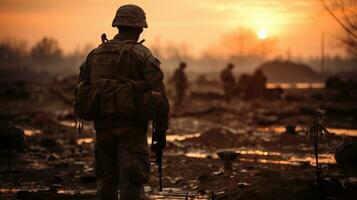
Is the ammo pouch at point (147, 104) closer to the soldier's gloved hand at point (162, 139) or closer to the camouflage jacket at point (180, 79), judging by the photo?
the soldier's gloved hand at point (162, 139)

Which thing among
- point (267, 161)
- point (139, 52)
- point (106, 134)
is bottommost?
point (267, 161)

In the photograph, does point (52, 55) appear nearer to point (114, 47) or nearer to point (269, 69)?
point (269, 69)

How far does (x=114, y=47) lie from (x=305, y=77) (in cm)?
9514

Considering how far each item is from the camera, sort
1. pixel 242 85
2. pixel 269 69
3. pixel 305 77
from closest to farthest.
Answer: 1. pixel 242 85
2. pixel 305 77
3. pixel 269 69

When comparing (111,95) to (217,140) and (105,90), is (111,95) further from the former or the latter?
(217,140)

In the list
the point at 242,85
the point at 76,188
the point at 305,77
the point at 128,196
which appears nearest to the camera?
the point at 128,196

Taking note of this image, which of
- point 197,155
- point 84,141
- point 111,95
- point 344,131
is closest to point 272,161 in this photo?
point 197,155

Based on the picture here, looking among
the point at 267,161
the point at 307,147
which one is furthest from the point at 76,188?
the point at 307,147

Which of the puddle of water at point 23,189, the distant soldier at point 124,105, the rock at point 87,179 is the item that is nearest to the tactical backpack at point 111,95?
the distant soldier at point 124,105

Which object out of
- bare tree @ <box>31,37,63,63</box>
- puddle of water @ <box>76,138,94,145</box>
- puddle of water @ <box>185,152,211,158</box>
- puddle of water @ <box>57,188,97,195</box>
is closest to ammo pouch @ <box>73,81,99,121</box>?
puddle of water @ <box>57,188,97,195</box>

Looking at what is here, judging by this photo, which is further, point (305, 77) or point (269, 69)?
point (269, 69)

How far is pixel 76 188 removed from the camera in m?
8.27

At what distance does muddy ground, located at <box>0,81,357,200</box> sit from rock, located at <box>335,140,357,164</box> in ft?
0.70

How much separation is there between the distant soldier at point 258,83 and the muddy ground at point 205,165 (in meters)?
13.0
